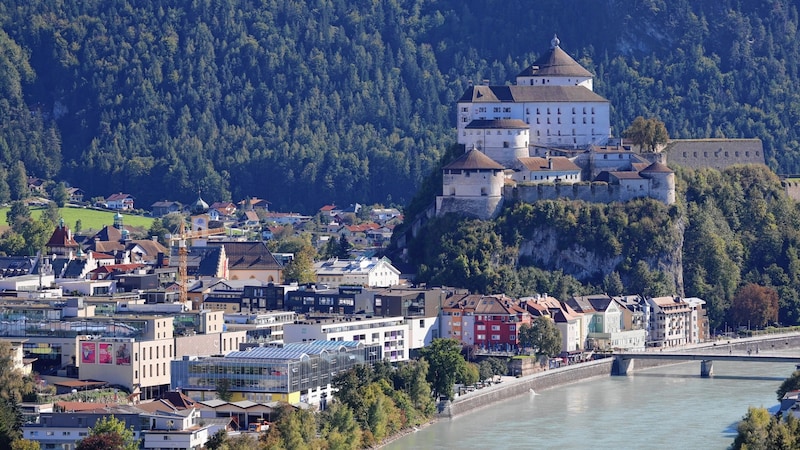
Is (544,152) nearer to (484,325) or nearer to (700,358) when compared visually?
(700,358)

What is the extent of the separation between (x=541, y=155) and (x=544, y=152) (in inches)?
6.0

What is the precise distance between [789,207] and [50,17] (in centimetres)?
6173

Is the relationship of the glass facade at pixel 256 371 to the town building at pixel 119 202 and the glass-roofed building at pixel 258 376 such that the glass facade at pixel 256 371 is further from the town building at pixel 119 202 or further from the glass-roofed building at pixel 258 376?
the town building at pixel 119 202

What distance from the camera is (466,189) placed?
255 feet

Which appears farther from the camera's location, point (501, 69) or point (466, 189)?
point (501, 69)

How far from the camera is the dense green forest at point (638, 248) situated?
7662cm

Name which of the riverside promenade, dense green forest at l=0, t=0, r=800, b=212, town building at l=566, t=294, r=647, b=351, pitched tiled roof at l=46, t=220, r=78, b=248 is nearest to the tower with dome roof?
town building at l=566, t=294, r=647, b=351

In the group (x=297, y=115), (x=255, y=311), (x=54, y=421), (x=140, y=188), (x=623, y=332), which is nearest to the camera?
(x=54, y=421)

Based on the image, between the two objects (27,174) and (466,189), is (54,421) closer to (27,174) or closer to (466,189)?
(466,189)

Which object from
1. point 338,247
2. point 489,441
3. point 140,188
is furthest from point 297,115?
point 489,441

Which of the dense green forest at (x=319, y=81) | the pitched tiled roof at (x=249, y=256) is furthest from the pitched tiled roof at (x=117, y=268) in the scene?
the dense green forest at (x=319, y=81)

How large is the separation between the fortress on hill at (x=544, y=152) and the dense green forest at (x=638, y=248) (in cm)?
52

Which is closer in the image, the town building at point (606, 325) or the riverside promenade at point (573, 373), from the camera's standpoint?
the riverside promenade at point (573, 373)

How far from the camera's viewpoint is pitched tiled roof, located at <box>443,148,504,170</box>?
77250mm
